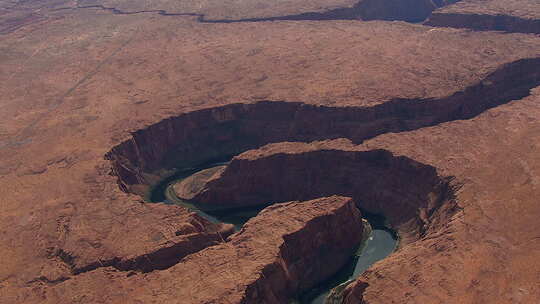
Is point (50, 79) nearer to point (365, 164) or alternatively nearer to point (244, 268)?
point (365, 164)

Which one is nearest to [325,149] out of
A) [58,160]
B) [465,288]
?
[465,288]

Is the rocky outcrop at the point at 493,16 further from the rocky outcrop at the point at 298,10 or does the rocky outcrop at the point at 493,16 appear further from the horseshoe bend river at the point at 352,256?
the horseshoe bend river at the point at 352,256

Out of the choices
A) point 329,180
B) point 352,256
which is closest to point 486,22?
point 329,180

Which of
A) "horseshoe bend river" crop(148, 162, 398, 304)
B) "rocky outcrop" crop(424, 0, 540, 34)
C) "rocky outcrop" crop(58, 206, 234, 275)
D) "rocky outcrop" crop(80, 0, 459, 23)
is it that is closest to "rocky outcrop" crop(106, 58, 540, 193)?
"horseshoe bend river" crop(148, 162, 398, 304)

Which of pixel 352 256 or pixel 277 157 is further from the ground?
pixel 277 157

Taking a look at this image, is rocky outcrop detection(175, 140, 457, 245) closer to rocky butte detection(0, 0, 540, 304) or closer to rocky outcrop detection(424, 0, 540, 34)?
rocky butte detection(0, 0, 540, 304)

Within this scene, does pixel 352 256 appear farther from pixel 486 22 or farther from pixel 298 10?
pixel 298 10

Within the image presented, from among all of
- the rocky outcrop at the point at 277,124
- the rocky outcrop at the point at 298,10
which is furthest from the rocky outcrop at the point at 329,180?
the rocky outcrop at the point at 298,10
